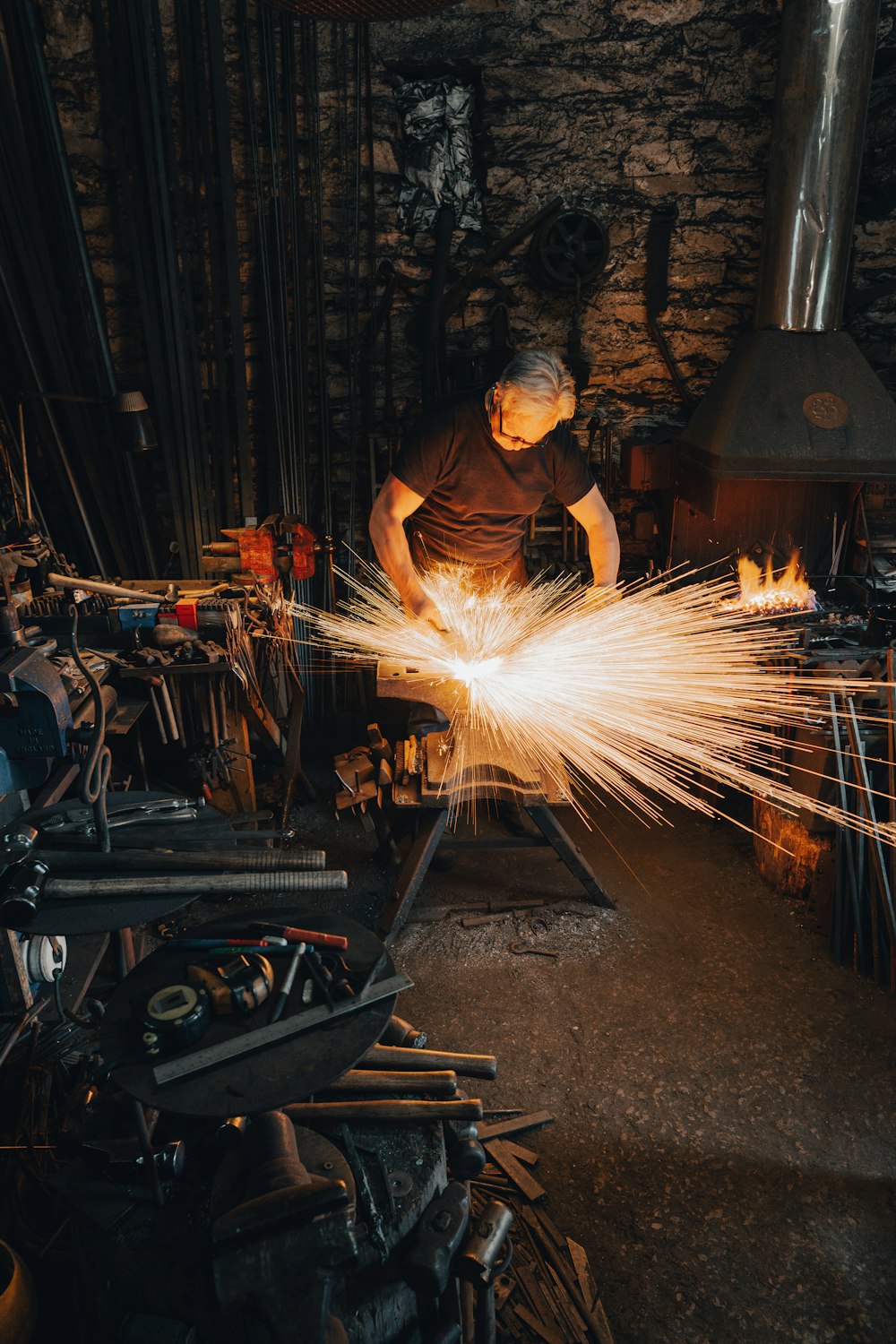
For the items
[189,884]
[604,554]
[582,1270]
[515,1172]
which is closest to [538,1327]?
[582,1270]

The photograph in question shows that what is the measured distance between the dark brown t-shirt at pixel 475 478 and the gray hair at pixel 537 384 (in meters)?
0.32

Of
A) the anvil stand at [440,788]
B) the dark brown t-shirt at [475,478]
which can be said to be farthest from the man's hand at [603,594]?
the anvil stand at [440,788]

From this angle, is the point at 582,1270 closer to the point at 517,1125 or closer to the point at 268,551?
the point at 517,1125

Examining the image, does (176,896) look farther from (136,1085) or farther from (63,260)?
(63,260)

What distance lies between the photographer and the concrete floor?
2.40 m

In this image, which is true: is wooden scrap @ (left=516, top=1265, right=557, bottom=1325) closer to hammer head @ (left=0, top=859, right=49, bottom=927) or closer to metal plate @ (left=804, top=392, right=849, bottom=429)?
hammer head @ (left=0, top=859, right=49, bottom=927)

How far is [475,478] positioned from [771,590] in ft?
6.97

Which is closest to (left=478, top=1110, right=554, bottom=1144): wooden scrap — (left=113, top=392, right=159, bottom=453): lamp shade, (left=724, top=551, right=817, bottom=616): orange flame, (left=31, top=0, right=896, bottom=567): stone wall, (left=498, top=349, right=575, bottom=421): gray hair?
(left=498, top=349, right=575, bottom=421): gray hair

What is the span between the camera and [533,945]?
378 centimetres

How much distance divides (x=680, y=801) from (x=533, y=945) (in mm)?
1540

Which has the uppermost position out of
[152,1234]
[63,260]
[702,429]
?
[63,260]

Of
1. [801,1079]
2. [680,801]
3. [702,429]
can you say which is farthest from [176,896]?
[702,429]

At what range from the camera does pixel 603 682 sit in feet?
12.4

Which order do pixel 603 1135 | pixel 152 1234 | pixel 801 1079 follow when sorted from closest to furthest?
pixel 152 1234 < pixel 603 1135 < pixel 801 1079
